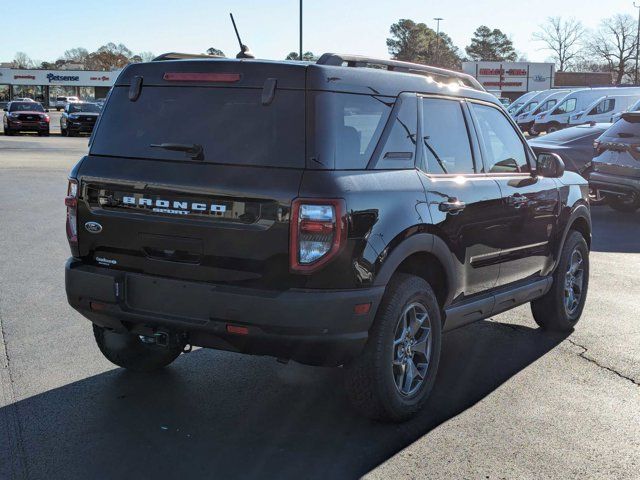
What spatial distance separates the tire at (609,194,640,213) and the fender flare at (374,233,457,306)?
9884mm

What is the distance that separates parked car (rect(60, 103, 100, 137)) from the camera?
39656mm

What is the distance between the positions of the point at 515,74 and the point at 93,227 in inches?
3030

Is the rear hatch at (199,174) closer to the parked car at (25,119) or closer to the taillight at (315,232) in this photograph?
the taillight at (315,232)

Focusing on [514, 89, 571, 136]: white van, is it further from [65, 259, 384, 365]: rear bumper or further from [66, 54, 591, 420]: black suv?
[65, 259, 384, 365]: rear bumper

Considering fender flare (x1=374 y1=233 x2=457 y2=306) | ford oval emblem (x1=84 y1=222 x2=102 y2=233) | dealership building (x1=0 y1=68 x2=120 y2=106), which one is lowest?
fender flare (x1=374 y1=233 x2=457 y2=306)

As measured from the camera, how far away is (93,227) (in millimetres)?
4375

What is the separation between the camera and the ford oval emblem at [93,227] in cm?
435

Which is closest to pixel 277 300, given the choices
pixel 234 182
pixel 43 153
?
pixel 234 182

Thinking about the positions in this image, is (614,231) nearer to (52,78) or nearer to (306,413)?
(306,413)

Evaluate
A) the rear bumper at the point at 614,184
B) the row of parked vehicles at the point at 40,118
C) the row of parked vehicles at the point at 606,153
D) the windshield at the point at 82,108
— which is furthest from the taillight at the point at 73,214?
the windshield at the point at 82,108

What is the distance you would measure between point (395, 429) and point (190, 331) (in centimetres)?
Result: 122

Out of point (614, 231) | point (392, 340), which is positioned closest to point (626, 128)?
point (614, 231)

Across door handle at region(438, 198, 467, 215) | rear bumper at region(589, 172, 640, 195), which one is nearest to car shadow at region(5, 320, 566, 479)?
door handle at region(438, 198, 467, 215)

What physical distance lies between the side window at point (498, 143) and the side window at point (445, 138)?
0.25m
